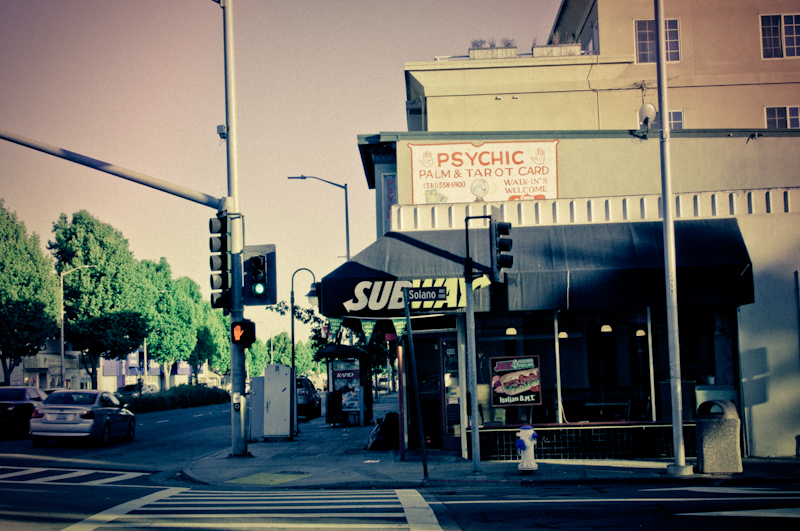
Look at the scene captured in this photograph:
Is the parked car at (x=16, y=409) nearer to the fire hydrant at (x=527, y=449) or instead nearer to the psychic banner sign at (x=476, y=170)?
the psychic banner sign at (x=476, y=170)

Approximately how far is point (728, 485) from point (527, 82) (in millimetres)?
15610

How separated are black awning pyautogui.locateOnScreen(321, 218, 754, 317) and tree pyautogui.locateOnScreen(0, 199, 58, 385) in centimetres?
3563

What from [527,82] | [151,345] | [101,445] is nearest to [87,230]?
[151,345]

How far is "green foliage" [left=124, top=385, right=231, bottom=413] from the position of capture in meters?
39.9

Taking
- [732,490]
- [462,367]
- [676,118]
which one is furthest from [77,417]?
[676,118]

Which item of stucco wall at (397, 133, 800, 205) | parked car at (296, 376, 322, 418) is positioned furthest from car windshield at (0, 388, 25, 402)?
stucco wall at (397, 133, 800, 205)

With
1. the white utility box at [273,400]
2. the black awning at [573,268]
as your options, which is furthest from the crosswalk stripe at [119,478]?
the white utility box at [273,400]

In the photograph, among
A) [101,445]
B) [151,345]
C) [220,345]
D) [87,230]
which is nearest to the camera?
[101,445]

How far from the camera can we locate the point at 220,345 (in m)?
86.8

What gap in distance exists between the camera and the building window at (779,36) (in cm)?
2291

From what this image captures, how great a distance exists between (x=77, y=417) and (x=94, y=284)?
33842 mm

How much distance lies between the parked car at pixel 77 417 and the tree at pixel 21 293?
25.8m

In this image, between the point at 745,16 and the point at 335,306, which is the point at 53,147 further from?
the point at 745,16

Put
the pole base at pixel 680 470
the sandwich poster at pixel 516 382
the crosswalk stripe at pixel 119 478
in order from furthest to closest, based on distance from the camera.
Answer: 1. the sandwich poster at pixel 516 382
2. the crosswalk stripe at pixel 119 478
3. the pole base at pixel 680 470
